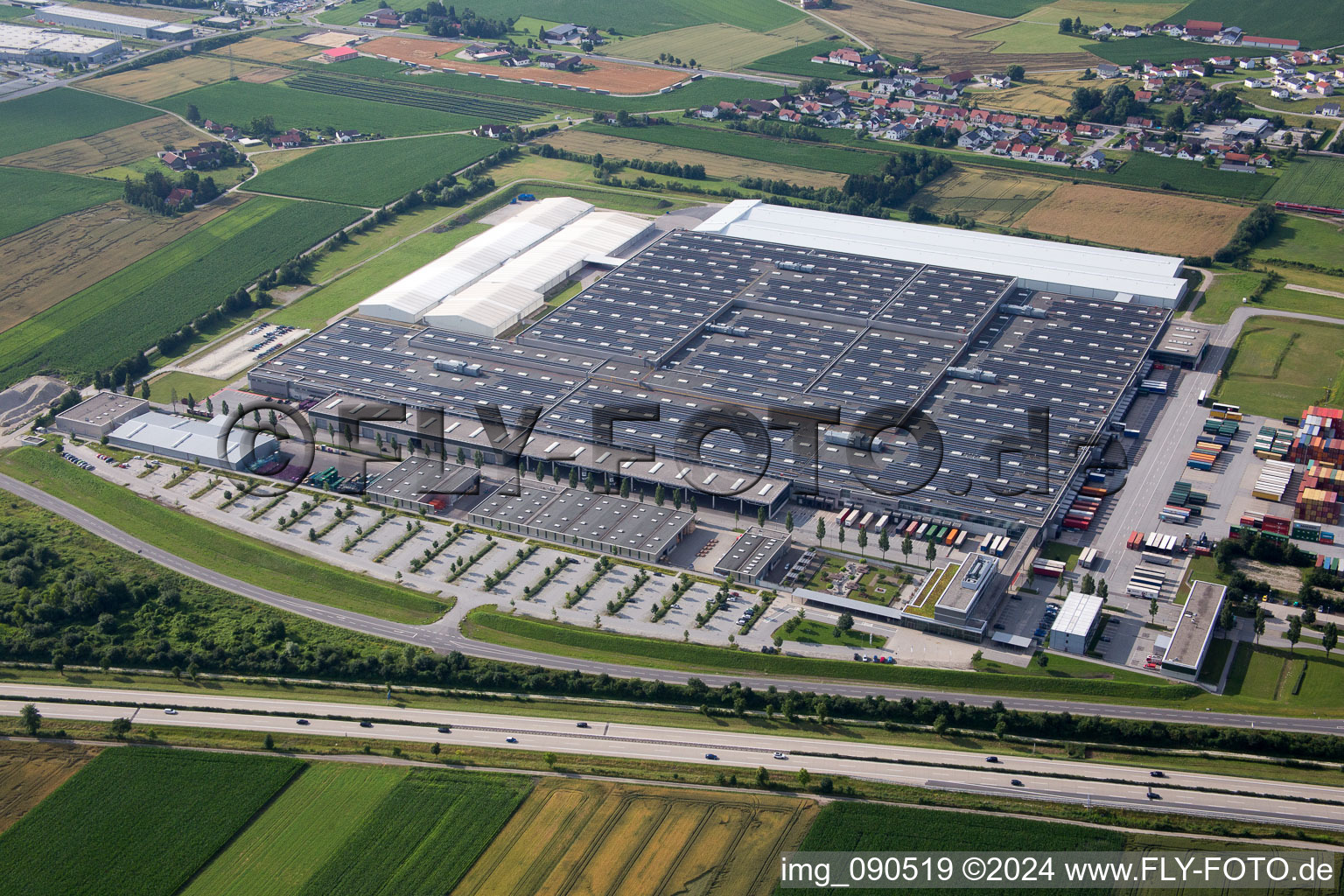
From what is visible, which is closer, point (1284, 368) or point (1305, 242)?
point (1284, 368)

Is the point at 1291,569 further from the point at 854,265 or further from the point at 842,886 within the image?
the point at 854,265

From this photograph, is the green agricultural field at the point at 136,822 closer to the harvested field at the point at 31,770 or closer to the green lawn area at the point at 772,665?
the harvested field at the point at 31,770

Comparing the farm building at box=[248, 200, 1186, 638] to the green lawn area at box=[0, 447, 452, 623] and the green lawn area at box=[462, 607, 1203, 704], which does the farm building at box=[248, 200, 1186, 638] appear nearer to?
the green lawn area at box=[462, 607, 1203, 704]

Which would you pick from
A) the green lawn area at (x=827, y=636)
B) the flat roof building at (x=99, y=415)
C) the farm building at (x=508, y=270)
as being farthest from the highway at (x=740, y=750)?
the farm building at (x=508, y=270)

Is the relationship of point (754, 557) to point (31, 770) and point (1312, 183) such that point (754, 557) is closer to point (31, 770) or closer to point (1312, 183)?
point (31, 770)

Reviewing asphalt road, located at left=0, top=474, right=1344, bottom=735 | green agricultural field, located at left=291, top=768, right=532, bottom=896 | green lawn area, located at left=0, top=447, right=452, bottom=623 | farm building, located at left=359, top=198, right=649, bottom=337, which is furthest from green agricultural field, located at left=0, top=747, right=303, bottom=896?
farm building, located at left=359, top=198, right=649, bottom=337

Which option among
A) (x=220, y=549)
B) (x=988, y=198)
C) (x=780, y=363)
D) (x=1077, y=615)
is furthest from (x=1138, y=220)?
(x=220, y=549)
